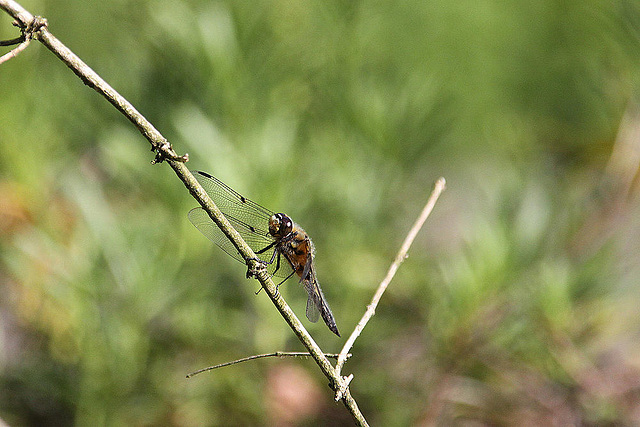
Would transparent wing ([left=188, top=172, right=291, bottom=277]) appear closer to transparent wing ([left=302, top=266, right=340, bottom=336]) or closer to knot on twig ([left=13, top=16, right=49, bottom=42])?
transparent wing ([left=302, top=266, right=340, bottom=336])

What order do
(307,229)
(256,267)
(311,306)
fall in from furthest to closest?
(307,229), (311,306), (256,267)

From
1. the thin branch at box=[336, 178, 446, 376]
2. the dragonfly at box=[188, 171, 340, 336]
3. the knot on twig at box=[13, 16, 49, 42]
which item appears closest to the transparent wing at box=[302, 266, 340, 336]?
the dragonfly at box=[188, 171, 340, 336]

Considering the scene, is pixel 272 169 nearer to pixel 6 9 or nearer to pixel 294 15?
pixel 294 15

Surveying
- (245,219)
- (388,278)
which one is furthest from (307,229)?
(388,278)

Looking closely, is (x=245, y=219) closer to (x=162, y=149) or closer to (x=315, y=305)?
(x=315, y=305)

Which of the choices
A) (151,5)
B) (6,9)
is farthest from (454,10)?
(6,9)

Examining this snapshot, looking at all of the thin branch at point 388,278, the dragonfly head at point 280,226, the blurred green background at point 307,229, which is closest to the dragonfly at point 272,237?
the dragonfly head at point 280,226
